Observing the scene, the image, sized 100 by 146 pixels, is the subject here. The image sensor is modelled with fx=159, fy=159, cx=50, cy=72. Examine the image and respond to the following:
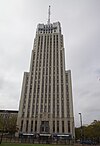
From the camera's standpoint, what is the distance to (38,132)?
3462 inches

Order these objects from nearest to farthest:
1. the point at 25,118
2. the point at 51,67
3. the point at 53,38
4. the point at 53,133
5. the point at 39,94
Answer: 1. the point at 53,133
2. the point at 25,118
3. the point at 39,94
4. the point at 51,67
5. the point at 53,38

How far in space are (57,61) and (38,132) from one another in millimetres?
48937

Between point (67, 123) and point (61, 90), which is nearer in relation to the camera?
point (67, 123)

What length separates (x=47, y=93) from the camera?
99.0 m

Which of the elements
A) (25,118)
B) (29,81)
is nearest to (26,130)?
(25,118)

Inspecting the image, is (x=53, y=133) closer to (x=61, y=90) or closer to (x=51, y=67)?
(x=61, y=90)

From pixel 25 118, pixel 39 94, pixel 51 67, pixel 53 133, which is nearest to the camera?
pixel 53 133

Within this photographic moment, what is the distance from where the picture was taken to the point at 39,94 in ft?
325

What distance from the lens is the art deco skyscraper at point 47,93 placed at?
91.0 metres

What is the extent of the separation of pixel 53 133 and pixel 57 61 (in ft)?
158

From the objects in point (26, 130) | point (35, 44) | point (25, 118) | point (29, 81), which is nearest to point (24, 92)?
point (29, 81)

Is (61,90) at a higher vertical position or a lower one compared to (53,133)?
higher

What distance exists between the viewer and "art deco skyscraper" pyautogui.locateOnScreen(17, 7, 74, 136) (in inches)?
3583

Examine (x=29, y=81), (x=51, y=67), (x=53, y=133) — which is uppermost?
(x=51, y=67)
